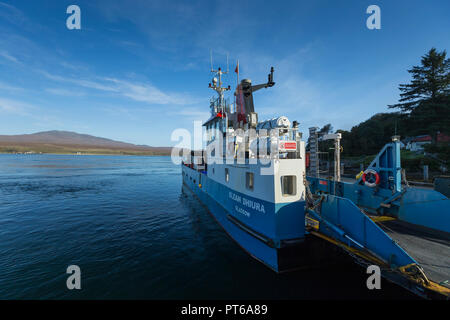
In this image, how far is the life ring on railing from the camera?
935 cm

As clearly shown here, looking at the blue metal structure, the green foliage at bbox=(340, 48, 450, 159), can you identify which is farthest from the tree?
the blue metal structure

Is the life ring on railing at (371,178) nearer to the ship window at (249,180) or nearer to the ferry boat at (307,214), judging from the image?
the ferry boat at (307,214)

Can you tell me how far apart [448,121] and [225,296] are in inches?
1457

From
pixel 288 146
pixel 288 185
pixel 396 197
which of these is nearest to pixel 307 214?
pixel 288 185

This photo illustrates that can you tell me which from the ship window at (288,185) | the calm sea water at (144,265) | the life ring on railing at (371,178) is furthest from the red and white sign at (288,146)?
the life ring on railing at (371,178)

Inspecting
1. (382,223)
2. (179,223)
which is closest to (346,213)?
(382,223)

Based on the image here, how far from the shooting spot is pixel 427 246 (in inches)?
259

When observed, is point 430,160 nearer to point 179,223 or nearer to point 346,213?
point 346,213

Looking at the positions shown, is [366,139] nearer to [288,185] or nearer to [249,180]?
[288,185]

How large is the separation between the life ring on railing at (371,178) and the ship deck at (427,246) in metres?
1.82

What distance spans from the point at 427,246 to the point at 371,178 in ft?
12.0

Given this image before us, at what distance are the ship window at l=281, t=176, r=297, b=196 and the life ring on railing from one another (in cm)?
490

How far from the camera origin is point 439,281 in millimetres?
4887
